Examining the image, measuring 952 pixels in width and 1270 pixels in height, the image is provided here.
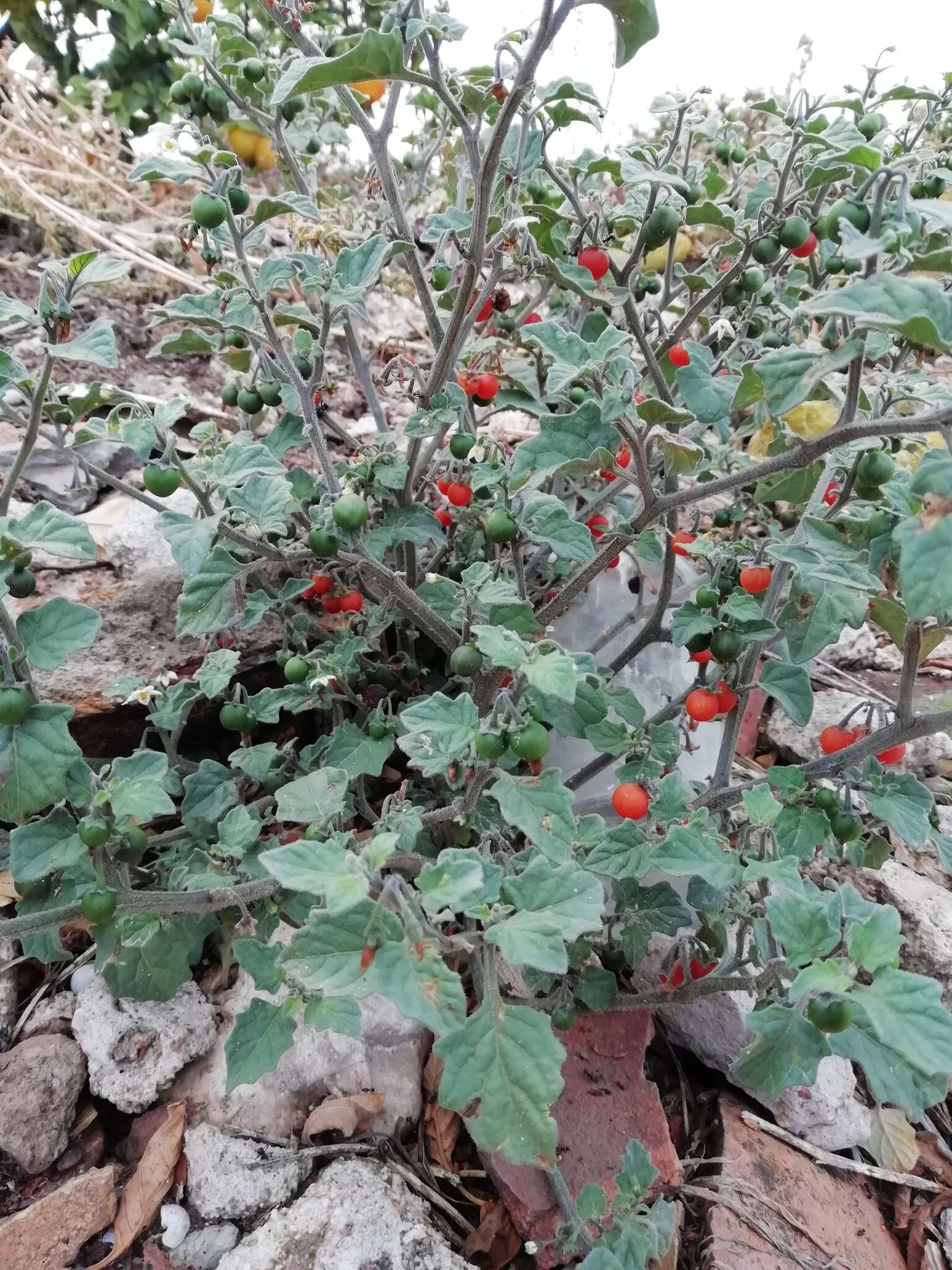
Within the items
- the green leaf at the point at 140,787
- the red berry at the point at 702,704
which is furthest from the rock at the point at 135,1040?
the red berry at the point at 702,704

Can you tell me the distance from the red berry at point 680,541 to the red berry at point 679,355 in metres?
0.44

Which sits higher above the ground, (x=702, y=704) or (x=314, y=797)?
(x=702, y=704)

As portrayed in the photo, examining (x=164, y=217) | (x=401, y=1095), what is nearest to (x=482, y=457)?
(x=401, y=1095)

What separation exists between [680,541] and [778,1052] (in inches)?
54.3

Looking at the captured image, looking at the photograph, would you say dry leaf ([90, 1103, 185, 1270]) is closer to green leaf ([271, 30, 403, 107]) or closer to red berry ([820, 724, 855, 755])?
red berry ([820, 724, 855, 755])

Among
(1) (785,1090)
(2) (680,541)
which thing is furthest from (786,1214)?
(2) (680,541)

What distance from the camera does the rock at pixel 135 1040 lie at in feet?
6.30

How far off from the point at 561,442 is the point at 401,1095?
61.3 inches

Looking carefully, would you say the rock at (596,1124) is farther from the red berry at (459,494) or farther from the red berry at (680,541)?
the red berry at (459,494)

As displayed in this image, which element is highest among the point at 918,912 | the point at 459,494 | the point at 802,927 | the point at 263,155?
the point at 263,155

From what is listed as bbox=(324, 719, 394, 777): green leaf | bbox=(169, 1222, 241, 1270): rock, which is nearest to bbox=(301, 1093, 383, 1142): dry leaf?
bbox=(169, 1222, 241, 1270): rock

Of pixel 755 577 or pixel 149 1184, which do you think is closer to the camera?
pixel 149 1184

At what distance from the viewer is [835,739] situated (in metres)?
1.98

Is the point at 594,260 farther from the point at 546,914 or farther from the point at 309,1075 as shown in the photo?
the point at 309,1075
